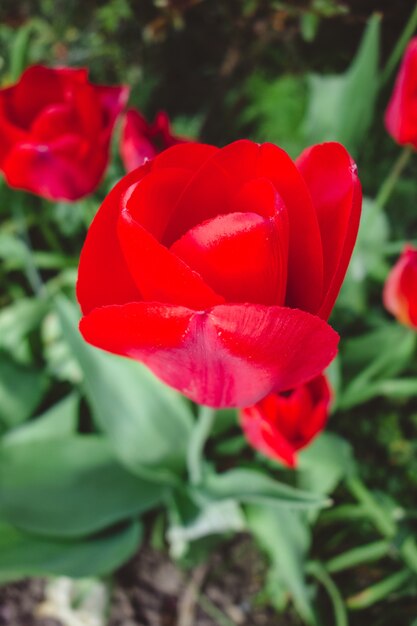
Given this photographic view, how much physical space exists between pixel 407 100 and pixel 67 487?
1.81 feet

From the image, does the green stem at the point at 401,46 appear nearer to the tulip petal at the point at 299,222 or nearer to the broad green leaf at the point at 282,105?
the broad green leaf at the point at 282,105

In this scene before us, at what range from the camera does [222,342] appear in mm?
283

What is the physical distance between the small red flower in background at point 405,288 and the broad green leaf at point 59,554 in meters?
0.44

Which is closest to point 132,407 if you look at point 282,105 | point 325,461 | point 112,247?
point 325,461

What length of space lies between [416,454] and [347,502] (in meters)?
0.12

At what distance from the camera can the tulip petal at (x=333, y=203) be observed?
29cm

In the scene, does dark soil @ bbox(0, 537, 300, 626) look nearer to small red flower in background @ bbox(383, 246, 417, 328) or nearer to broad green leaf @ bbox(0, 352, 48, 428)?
broad green leaf @ bbox(0, 352, 48, 428)

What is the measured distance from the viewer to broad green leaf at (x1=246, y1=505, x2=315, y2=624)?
0.71m

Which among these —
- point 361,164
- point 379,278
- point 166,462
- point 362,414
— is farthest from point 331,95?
point 166,462

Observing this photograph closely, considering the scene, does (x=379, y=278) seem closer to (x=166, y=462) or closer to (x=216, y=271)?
(x=166, y=462)

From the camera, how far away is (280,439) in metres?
0.47

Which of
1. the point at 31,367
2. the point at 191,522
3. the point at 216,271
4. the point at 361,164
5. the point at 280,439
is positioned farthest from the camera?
the point at 361,164

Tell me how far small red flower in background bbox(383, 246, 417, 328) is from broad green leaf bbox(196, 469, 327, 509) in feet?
0.59

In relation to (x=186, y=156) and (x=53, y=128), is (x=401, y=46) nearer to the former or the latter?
(x=53, y=128)
